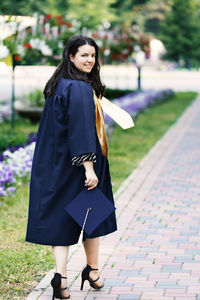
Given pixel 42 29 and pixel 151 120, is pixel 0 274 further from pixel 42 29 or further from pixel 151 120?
pixel 151 120

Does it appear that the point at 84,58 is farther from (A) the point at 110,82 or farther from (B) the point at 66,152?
(A) the point at 110,82

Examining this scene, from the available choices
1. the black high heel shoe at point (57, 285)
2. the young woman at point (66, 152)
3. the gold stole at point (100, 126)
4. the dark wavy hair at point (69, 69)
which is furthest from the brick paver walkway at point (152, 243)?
the dark wavy hair at point (69, 69)

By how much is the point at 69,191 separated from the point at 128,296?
778 millimetres

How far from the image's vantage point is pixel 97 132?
363 centimetres

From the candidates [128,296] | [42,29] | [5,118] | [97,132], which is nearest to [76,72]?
[97,132]

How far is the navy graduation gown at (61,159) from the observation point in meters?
3.49

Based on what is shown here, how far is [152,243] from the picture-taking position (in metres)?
5.04

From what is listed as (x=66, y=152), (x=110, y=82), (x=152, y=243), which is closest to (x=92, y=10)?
(x=110, y=82)

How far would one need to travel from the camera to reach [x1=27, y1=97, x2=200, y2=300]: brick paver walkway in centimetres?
396

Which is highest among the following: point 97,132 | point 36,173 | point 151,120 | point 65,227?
point 97,132

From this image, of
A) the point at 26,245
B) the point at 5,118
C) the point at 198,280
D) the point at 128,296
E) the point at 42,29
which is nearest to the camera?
the point at 128,296

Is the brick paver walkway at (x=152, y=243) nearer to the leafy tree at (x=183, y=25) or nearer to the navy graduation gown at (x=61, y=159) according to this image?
the navy graduation gown at (x=61, y=159)

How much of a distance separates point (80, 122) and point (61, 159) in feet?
0.76

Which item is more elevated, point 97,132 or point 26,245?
point 97,132
